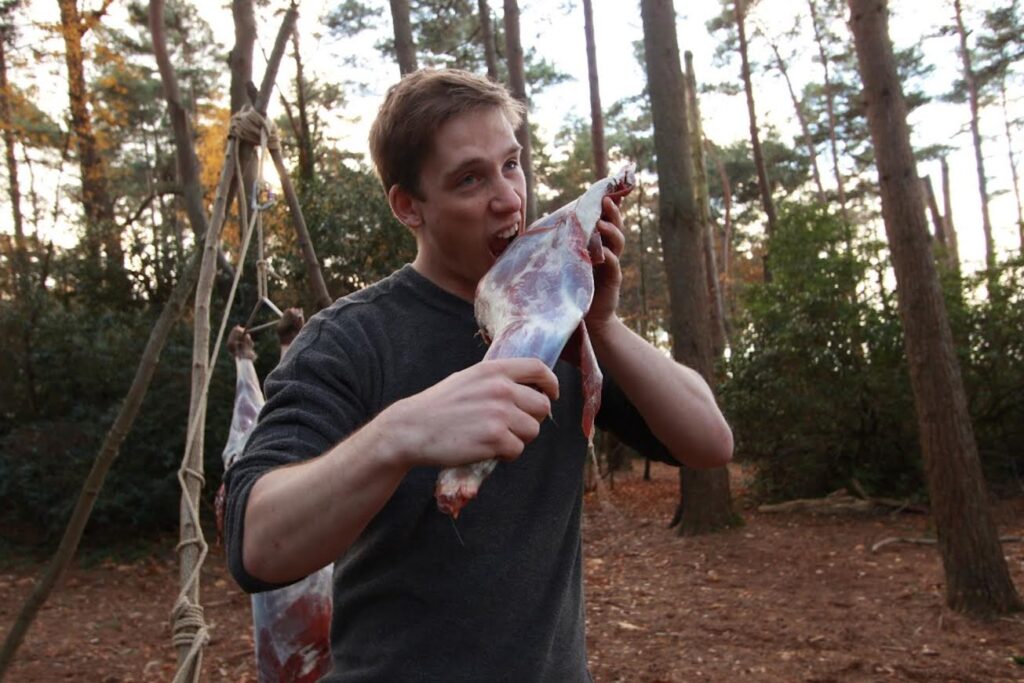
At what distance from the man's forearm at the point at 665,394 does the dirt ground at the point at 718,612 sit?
10.2 ft

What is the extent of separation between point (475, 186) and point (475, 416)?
0.59 metres

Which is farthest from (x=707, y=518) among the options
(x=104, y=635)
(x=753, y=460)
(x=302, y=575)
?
Answer: (x=302, y=575)

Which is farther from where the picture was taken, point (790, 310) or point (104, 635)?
point (790, 310)

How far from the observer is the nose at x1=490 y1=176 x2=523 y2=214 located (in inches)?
55.2

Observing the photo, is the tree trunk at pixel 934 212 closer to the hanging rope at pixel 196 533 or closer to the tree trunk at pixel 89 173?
the tree trunk at pixel 89 173

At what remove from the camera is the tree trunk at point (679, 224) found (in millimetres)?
8008

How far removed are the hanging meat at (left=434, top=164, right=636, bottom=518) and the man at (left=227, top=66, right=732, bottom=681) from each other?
60 millimetres

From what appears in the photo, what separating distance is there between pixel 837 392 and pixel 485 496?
9.10 metres

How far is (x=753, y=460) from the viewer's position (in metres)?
10.6

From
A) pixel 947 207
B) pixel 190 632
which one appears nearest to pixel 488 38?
pixel 190 632

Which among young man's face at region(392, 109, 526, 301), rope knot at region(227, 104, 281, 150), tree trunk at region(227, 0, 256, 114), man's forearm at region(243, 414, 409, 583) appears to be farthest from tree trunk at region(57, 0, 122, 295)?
man's forearm at region(243, 414, 409, 583)

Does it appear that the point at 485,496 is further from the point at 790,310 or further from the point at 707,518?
the point at 790,310

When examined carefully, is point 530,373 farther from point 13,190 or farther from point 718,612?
point 13,190

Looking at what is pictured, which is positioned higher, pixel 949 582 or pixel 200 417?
pixel 200 417
